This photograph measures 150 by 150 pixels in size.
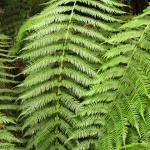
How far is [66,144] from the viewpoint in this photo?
2506 mm

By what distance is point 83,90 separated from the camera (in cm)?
253

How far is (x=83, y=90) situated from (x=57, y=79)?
24cm

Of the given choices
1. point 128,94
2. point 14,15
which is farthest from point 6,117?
point 14,15

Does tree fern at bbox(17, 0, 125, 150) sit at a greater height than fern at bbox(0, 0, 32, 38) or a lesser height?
lesser

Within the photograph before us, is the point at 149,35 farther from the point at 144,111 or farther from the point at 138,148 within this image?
the point at 138,148

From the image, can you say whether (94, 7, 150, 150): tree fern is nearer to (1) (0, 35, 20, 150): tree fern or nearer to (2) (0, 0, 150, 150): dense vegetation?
(2) (0, 0, 150, 150): dense vegetation

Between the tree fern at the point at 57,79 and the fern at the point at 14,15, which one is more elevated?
the fern at the point at 14,15

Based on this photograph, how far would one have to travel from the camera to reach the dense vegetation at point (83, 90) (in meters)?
2.21

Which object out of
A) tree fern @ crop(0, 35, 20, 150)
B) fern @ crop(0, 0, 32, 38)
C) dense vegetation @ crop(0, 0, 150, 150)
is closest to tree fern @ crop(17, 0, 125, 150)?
dense vegetation @ crop(0, 0, 150, 150)

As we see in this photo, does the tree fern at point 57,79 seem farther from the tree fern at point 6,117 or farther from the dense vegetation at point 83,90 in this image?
the tree fern at point 6,117

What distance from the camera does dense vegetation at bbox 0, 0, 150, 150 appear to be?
221 centimetres

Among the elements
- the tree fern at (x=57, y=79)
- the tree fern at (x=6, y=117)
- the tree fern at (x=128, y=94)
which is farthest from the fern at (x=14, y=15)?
the tree fern at (x=128, y=94)

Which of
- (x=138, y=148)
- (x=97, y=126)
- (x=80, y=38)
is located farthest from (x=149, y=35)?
(x=138, y=148)

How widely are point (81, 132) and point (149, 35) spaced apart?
796 mm
